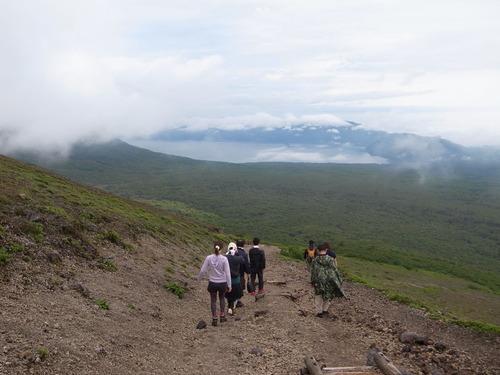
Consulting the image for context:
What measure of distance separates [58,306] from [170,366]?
9.62 feet

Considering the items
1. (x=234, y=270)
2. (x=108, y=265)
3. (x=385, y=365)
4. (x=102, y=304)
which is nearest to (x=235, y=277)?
(x=234, y=270)

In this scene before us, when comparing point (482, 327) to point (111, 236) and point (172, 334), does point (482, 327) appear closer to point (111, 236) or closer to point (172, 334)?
point (172, 334)

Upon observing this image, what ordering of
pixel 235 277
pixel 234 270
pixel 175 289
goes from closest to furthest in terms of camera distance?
pixel 234 270 → pixel 235 277 → pixel 175 289

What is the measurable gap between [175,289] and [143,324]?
3.66 metres

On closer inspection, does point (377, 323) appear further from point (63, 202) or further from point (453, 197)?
point (453, 197)

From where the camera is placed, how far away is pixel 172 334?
9453 mm

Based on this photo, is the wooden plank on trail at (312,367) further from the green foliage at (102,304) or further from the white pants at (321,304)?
the green foliage at (102,304)

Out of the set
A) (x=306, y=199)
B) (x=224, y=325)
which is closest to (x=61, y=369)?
(x=224, y=325)

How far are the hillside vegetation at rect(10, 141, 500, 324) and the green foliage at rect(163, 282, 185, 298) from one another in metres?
17.8

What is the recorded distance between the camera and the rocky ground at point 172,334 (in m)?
6.85

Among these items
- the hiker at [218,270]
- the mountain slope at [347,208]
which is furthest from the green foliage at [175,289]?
the mountain slope at [347,208]

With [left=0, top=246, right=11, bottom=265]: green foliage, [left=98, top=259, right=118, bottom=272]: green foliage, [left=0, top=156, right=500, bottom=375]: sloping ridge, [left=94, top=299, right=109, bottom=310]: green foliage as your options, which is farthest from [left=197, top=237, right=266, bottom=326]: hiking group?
[left=0, top=246, right=11, bottom=265]: green foliage

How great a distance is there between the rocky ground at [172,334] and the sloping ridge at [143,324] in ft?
0.10

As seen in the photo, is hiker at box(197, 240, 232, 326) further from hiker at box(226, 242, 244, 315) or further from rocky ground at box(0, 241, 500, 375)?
rocky ground at box(0, 241, 500, 375)
